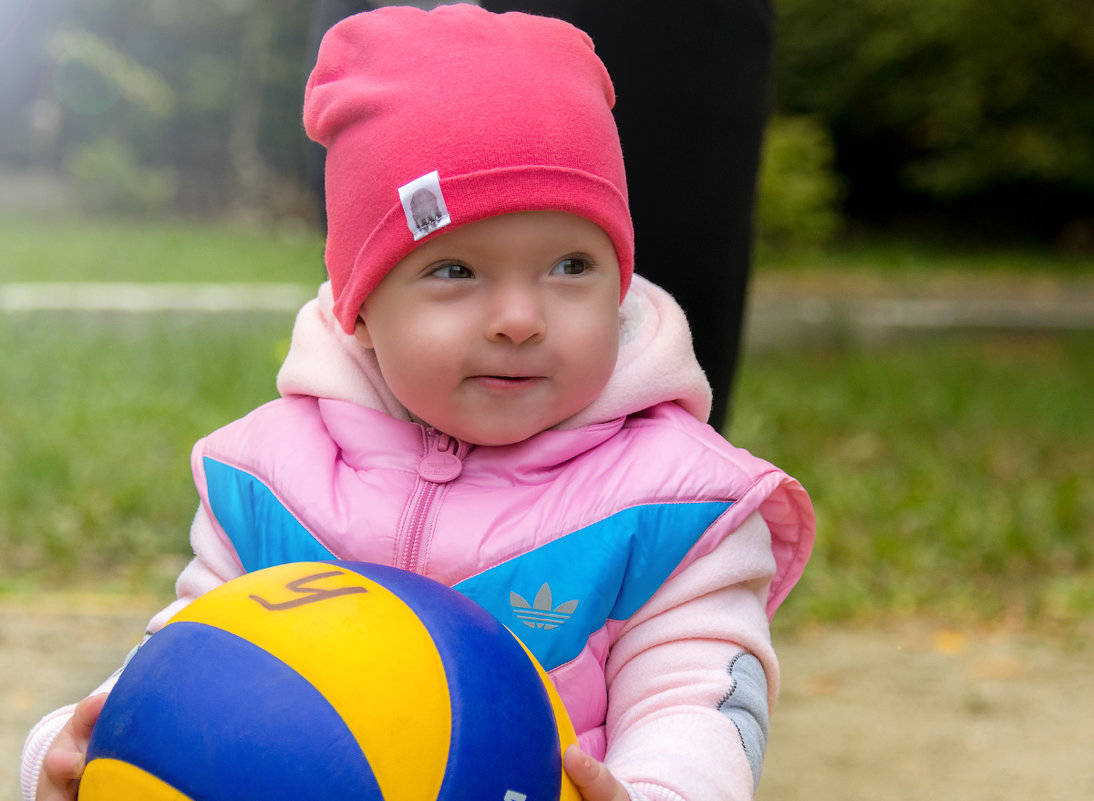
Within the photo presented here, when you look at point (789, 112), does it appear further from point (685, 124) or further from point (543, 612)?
point (543, 612)

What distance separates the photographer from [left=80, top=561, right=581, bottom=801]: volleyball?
4.16 feet

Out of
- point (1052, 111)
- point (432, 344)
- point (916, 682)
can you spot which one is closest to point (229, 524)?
point (432, 344)

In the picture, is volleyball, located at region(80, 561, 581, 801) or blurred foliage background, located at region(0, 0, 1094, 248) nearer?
volleyball, located at region(80, 561, 581, 801)

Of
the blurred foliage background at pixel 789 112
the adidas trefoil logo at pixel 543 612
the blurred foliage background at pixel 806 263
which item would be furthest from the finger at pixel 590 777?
the blurred foliage background at pixel 789 112

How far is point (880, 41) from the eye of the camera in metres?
13.0

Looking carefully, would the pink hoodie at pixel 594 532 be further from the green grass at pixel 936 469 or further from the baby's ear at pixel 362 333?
the green grass at pixel 936 469

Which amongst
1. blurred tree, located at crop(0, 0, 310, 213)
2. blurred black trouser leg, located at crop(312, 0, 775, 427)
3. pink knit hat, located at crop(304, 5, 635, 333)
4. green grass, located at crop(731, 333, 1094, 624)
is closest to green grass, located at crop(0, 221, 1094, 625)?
green grass, located at crop(731, 333, 1094, 624)

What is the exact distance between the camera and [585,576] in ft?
5.27

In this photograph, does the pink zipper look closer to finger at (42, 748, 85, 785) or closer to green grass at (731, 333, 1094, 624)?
finger at (42, 748, 85, 785)

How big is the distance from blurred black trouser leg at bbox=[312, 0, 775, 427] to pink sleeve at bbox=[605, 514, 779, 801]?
2.27 feet

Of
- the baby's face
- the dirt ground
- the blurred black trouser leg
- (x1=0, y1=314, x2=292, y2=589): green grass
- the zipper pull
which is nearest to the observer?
the baby's face

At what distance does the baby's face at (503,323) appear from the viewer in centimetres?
160

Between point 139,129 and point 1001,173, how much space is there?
10.4m

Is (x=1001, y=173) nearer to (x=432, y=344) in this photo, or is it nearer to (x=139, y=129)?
(x=139, y=129)
